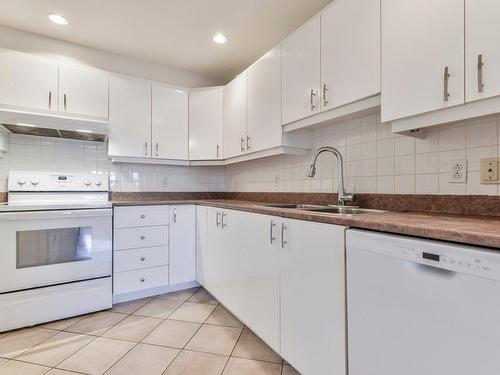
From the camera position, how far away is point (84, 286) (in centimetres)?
202

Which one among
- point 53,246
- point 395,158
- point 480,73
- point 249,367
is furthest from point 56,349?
point 480,73

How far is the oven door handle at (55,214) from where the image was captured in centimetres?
180

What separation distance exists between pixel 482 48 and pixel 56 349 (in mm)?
2645

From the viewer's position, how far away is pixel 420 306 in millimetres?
781

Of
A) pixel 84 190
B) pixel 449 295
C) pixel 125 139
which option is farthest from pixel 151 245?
pixel 449 295

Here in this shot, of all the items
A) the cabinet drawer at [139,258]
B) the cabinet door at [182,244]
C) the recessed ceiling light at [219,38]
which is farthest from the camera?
the cabinet door at [182,244]

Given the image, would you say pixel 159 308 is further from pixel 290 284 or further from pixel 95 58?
pixel 95 58

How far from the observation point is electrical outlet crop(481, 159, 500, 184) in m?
1.11

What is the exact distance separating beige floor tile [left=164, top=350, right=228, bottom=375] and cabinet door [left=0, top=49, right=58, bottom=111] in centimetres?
223

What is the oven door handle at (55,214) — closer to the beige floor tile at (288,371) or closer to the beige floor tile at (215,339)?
the beige floor tile at (215,339)

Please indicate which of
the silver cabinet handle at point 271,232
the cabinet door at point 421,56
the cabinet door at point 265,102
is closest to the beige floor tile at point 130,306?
the silver cabinet handle at point 271,232

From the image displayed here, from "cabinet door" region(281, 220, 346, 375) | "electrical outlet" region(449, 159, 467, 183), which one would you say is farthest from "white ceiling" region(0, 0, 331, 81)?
"cabinet door" region(281, 220, 346, 375)

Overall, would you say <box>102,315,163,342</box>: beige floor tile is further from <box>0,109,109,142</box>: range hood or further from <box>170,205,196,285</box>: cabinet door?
<box>0,109,109,142</box>: range hood

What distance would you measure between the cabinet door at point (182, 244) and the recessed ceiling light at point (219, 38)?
63.4 inches
